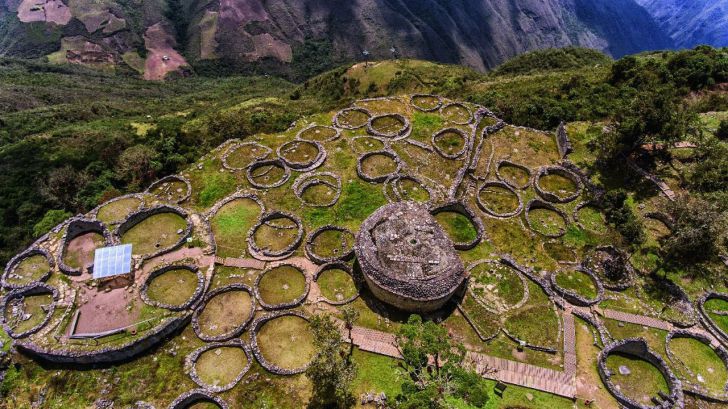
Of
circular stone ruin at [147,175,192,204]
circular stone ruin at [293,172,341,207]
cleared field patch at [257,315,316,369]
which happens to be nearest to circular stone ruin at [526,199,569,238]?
circular stone ruin at [293,172,341,207]

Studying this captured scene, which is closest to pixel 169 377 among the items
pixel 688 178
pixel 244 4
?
pixel 688 178

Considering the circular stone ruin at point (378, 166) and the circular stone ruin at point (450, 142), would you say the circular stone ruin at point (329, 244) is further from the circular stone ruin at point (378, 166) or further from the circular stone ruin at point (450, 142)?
the circular stone ruin at point (450, 142)

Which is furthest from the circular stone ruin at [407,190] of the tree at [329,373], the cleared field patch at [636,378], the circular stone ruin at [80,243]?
the circular stone ruin at [80,243]

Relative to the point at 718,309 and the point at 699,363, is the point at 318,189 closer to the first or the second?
the point at 699,363

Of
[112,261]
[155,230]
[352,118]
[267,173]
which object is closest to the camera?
[112,261]

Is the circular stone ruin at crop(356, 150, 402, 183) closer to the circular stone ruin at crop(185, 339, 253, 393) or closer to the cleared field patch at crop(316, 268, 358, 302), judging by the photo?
the cleared field patch at crop(316, 268, 358, 302)

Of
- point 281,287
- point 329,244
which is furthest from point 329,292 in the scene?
point 329,244
